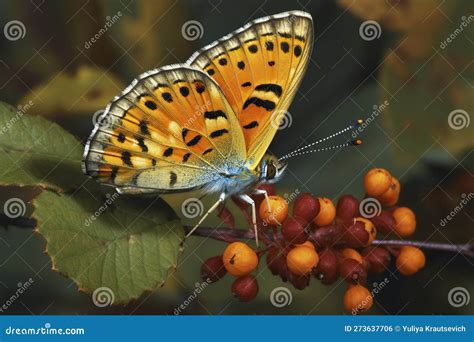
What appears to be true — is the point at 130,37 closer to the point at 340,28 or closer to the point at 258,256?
the point at 340,28

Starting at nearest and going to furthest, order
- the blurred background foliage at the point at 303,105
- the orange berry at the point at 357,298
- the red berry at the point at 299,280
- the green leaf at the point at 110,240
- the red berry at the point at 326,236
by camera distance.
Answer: the green leaf at the point at 110,240
the red berry at the point at 299,280
the red berry at the point at 326,236
the orange berry at the point at 357,298
the blurred background foliage at the point at 303,105

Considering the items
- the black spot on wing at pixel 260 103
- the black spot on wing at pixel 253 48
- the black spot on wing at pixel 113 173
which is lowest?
the black spot on wing at pixel 113 173

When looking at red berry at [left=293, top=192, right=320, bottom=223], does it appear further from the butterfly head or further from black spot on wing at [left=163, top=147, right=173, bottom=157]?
black spot on wing at [left=163, top=147, right=173, bottom=157]

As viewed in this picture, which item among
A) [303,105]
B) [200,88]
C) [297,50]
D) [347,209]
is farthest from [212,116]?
[347,209]

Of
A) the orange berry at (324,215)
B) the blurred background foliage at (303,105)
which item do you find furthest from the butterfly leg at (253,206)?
the blurred background foliage at (303,105)

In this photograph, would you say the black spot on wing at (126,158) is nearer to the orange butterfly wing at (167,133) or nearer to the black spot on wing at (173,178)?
the orange butterfly wing at (167,133)

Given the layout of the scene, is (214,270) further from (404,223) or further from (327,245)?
(404,223)

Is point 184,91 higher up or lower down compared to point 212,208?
higher up
